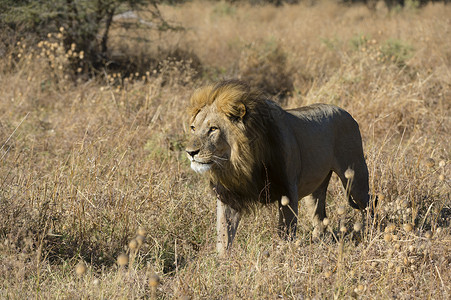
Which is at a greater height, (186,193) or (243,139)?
(243,139)

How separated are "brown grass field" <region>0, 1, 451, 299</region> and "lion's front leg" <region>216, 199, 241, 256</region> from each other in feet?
0.30

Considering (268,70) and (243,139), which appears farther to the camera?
(268,70)

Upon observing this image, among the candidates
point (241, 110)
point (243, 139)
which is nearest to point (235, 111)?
point (241, 110)

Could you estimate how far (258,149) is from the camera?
12.2 ft

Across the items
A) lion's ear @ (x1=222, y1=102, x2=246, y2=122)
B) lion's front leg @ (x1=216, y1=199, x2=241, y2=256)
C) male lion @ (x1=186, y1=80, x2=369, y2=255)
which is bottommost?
lion's front leg @ (x1=216, y1=199, x2=241, y2=256)

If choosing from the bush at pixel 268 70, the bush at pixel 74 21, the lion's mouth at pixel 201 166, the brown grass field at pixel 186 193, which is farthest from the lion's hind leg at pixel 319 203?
the bush at pixel 74 21

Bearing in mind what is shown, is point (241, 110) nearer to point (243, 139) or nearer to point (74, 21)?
point (243, 139)

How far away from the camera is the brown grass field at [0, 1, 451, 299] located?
336 cm

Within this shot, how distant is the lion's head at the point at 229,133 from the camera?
3.57 metres

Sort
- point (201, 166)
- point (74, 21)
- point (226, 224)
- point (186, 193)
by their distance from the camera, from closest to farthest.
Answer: point (201, 166)
point (226, 224)
point (186, 193)
point (74, 21)

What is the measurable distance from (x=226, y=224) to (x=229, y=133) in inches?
28.0

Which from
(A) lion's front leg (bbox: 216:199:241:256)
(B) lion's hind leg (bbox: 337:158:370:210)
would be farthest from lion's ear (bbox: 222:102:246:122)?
(B) lion's hind leg (bbox: 337:158:370:210)

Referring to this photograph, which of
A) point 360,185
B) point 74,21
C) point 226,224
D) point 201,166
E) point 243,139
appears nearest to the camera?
point 201,166

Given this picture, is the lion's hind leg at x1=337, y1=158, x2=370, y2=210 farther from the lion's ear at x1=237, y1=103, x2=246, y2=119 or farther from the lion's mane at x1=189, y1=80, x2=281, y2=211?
the lion's ear at x1=237, y1=103, x2=246, y2=119
